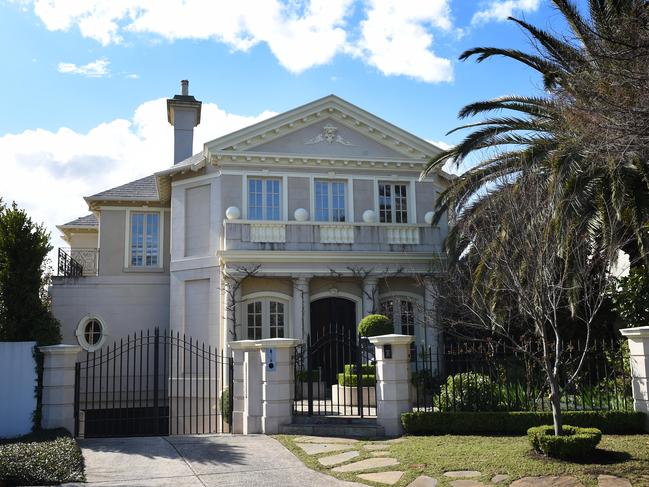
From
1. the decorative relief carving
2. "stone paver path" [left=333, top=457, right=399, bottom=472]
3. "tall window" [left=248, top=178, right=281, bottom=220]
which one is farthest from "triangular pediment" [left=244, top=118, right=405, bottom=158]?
"stone paver path" [left=333, top=457, right=399, bottom=472]

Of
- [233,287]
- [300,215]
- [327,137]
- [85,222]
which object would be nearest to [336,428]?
[233,287]

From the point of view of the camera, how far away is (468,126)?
608 inches

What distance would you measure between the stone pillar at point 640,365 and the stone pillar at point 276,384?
6183mm

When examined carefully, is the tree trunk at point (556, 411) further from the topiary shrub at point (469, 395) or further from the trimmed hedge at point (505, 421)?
the topiary shrub at point (469, 395)

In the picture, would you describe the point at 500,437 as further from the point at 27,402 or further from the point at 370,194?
the point at 370,194

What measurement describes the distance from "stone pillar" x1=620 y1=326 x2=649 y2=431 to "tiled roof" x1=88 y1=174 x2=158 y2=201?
16.3m

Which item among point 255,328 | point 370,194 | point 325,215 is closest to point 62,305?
point 255,328

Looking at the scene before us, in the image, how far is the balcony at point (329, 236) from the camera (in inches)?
754

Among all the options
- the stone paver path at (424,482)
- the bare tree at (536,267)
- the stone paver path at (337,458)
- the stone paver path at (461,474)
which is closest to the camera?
the stone paver path at (424,482)

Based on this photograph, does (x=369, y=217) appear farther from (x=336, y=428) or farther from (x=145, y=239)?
(x=336, y=428)

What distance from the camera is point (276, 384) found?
1259 cm

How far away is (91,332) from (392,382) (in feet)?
43.1

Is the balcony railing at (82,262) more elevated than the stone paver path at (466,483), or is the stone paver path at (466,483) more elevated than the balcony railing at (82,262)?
the balcony railing at (82,262)

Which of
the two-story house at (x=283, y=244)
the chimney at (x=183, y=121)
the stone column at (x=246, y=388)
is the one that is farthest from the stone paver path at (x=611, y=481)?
the chimney at (x=183, y=121)
